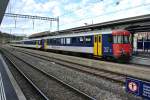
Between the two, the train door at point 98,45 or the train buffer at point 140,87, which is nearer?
the train buffer at point 140,87

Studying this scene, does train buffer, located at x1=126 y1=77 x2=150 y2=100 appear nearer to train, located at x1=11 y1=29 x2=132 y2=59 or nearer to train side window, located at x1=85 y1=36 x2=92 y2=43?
train, located at x1=11 y1=29 x2=132 y2=59

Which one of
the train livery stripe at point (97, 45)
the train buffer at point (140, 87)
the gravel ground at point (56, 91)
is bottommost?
the gravel ground at point (56, 91)

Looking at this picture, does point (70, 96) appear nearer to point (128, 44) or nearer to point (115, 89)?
point (115, 89)

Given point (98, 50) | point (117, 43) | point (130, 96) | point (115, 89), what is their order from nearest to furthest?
point (130, 96) < point (115, 89) < point (117, 43) < point (98, 50)

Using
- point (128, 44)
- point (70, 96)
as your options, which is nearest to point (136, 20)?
point (128, 44)

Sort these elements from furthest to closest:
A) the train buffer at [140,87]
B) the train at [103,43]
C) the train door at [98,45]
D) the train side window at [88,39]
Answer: the train side window at [88,39] < the train door at [98,45] < the train at [103,43] < the train buffer at [140,87]

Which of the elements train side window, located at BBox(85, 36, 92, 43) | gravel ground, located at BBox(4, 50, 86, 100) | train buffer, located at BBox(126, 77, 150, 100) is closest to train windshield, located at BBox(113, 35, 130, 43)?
train side window, located at BBox(85, 36, 92, 43)

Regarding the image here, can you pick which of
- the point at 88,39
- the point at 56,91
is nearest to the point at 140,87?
the point at 56,91

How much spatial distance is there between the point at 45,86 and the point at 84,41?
14.5 metres

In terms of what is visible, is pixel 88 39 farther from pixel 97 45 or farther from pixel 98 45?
pixel 98 45

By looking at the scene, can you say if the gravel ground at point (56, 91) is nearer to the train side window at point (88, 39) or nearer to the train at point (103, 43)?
the train at point (103, 43)

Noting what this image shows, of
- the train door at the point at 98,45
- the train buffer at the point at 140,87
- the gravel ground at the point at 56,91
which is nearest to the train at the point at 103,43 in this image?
the train door at the point at 98,45

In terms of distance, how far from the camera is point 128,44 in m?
22.6

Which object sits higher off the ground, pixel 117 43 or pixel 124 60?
pixel 117 43
